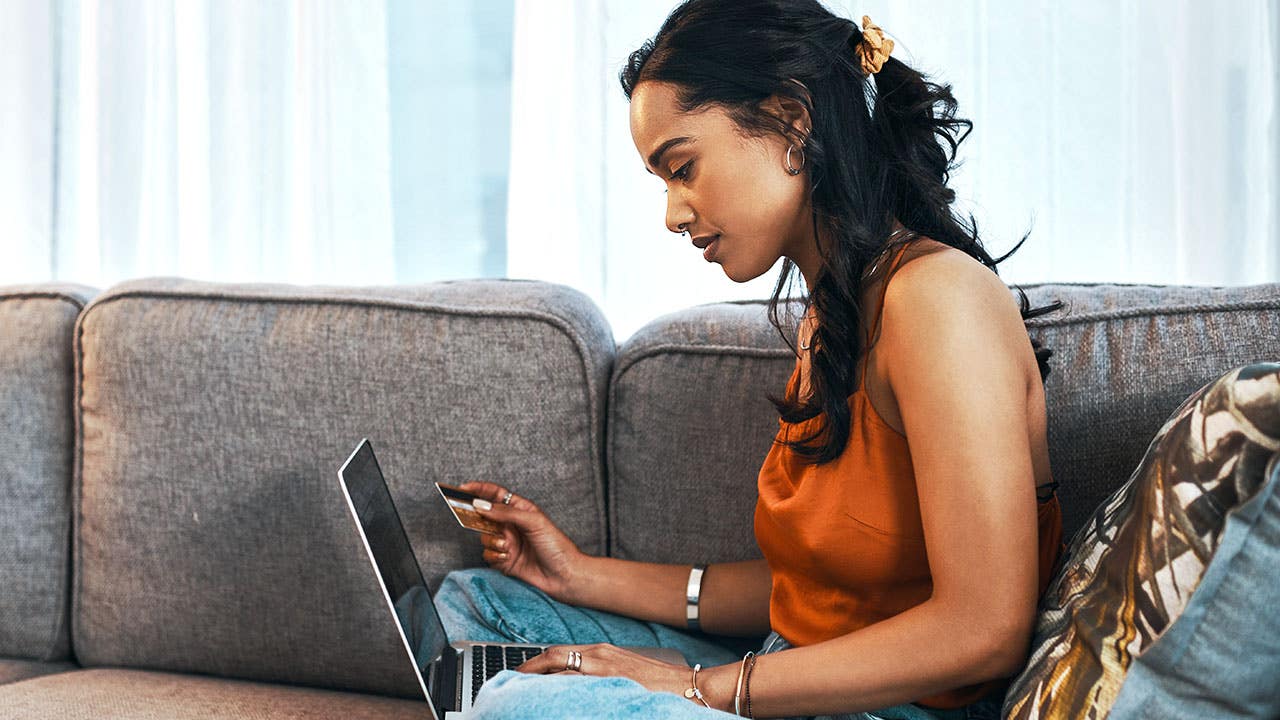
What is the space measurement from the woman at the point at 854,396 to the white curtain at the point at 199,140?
954mm

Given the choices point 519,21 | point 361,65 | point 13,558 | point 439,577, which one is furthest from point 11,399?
point 519,21

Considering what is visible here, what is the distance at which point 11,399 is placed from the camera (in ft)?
4.76

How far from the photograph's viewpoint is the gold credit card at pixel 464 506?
1.28 m

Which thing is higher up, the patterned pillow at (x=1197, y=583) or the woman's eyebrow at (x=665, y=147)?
the woman's eyebrow at (x=665, y=147)

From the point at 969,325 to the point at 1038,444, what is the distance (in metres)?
0.20

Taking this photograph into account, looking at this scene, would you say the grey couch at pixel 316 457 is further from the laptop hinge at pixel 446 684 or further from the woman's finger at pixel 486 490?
the laptop hinge at pixel 446 684

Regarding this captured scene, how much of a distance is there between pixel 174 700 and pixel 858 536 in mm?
855

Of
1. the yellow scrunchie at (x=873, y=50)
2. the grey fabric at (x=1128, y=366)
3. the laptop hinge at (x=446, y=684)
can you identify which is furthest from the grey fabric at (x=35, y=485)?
the grey fabric at (x=1128, y=366)

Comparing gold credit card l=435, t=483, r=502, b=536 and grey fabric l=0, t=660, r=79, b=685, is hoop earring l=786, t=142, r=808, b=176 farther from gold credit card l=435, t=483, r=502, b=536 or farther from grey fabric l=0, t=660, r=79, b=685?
grey fabric l=0, t=660, r=79, b=685

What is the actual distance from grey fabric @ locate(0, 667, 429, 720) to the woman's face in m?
0.68

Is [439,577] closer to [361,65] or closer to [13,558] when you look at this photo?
[13,558]

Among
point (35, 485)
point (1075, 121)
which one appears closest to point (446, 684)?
point (35, 485)

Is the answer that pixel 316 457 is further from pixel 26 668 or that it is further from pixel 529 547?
pixel 26 668

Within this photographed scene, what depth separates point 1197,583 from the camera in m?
0.69
